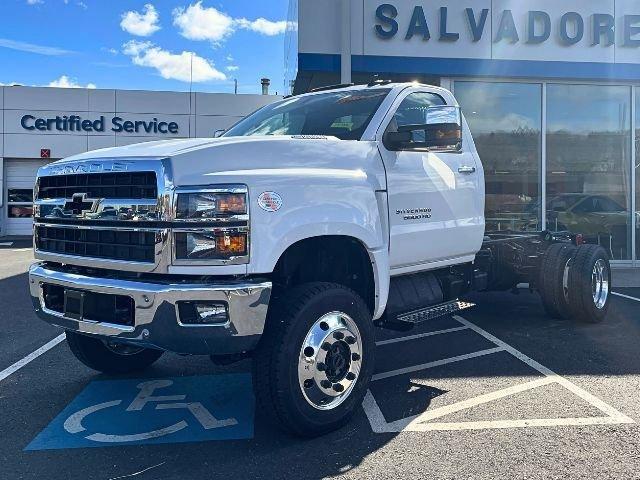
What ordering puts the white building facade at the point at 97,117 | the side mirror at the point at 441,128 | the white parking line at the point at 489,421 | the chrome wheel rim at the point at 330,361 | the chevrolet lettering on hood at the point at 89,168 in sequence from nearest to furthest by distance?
the chevrolet lettering on hood at the point at 89,168
the chrome wheel rim at the point at 330,361
the white parking line at the point at 489,421
the side mirror at the point at 441,128
the white building facade at the point at 97,117

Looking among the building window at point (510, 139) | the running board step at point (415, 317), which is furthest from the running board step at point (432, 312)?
the building window at point (510, 139)

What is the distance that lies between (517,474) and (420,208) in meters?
2.10

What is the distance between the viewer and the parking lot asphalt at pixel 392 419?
3.40 metres

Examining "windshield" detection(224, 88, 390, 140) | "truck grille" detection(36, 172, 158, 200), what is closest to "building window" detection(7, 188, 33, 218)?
"windshield" detection(224, 88, 390, 140)

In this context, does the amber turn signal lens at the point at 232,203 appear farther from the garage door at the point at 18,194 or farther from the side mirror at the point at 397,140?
the garage door at the point at 18,194

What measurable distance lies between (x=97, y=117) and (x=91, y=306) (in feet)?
72.1

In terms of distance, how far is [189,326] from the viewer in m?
3.27

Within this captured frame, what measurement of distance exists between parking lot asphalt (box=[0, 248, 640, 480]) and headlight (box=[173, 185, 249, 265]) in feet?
4.01

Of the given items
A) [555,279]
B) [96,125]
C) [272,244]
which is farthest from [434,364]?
[96,125]

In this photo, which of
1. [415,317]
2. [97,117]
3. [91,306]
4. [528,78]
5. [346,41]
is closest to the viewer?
[91,306]

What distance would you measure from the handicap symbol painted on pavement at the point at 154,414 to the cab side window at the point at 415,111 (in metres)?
2.42

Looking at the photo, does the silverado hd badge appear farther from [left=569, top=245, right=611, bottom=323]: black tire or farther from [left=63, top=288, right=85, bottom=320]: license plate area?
[left=569, top=245, right=611, bottom=323]: black tire

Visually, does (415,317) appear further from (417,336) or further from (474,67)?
(474,67)

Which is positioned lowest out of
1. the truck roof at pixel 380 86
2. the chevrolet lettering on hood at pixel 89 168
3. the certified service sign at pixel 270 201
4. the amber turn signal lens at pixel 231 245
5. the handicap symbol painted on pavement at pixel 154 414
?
the handicap symbol painted on pavement at pixel 154 414
